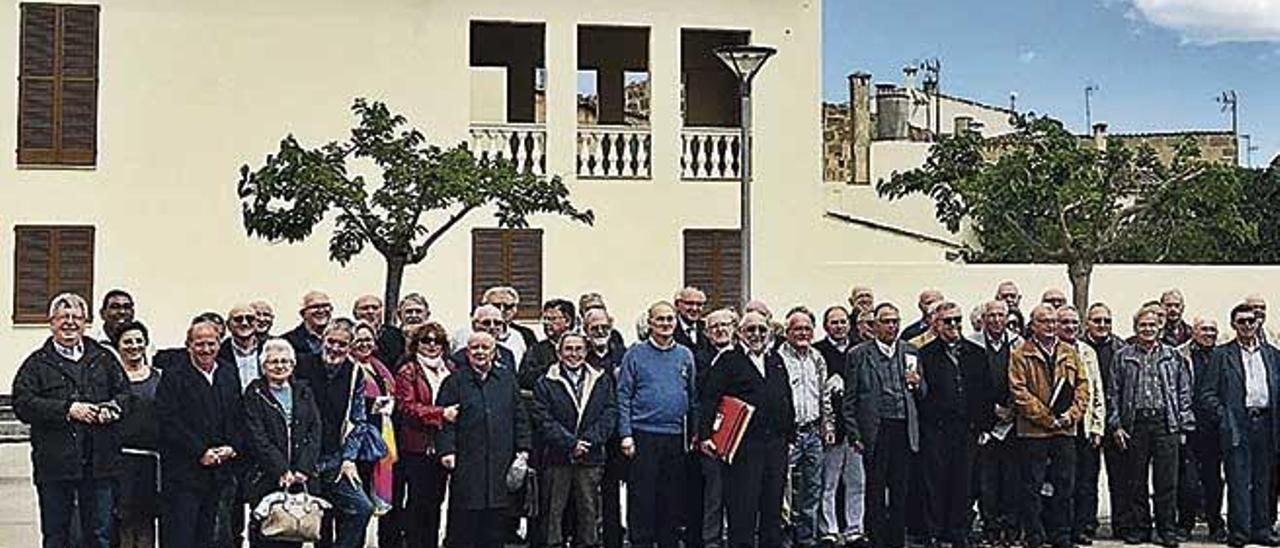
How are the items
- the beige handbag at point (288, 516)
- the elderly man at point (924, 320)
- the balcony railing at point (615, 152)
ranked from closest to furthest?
the beige handbag at point (288, 516), the elderly man at point (924, 320), the balcony railing at point (615, 152)

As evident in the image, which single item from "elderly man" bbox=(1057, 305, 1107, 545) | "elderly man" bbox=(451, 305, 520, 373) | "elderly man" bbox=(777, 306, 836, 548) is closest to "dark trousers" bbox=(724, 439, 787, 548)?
"elderly man" bbox=(777, 306, 836, 548)

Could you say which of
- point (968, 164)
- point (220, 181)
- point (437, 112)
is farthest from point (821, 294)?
point (220, 181)

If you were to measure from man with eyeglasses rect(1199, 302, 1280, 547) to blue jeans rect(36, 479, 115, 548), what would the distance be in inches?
275

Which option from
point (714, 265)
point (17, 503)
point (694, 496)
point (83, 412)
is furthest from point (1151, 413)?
point (714, 265)

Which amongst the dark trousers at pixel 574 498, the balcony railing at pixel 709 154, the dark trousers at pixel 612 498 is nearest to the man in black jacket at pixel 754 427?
the dark trousers at pixel 612 498

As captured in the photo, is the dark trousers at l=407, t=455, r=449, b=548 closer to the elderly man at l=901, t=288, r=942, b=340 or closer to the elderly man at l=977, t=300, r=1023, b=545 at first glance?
the elderly man at l=901, t=288, r=942, b=340

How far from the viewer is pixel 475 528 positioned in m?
9.61

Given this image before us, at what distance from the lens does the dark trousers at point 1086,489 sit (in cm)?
1097

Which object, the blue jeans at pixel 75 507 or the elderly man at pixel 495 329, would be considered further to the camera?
the elderly man at pixel 495 329

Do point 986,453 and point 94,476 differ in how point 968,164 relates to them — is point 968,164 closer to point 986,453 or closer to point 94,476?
point 986,453

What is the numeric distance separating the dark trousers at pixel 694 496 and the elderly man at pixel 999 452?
1.89 meters

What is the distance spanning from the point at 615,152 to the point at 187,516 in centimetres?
1352

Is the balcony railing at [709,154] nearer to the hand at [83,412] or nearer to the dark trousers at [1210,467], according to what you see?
the dark trousers at [1210,467]

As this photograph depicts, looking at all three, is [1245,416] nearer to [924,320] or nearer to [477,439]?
[924,320]
